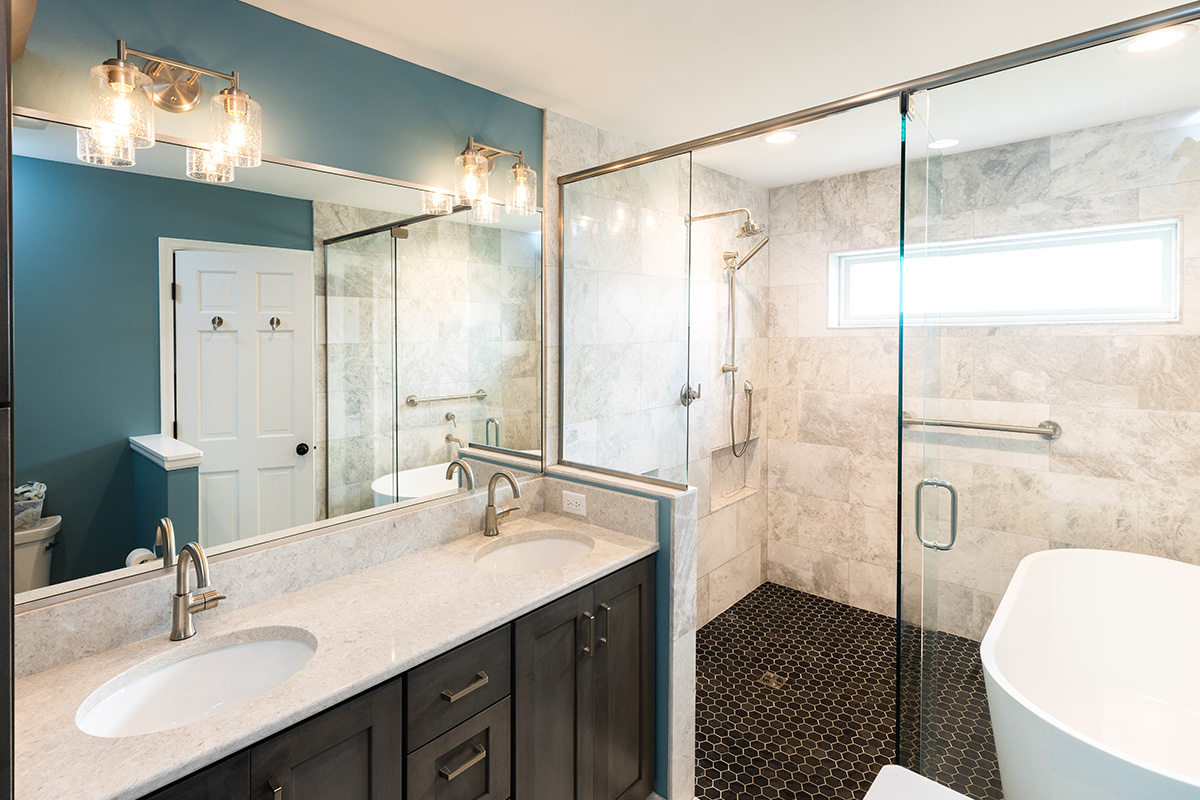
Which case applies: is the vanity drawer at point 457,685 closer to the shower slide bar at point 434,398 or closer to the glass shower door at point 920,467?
the shower slide bar at point 434,398

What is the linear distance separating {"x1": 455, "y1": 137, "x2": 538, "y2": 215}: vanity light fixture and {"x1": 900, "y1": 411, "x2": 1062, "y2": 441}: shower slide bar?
58.9 inches

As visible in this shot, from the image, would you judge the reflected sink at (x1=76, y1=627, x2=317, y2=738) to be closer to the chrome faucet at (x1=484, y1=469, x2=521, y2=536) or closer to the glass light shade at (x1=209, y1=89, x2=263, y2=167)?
the chrome faucet at (x1=484, y1=469, x2=521, y2=536)

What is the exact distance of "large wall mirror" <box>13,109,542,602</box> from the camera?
52.7 inches

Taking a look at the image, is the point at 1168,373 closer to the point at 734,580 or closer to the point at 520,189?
the point at 520,189

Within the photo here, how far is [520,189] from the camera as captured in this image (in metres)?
2.24

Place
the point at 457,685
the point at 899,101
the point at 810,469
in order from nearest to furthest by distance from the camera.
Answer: the point at 457,685, the point at 899,101, the point at 810,469

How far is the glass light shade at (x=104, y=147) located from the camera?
1.37m

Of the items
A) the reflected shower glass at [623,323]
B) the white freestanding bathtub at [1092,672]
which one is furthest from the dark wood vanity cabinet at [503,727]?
the white freestanding bathtub at [1092,672]

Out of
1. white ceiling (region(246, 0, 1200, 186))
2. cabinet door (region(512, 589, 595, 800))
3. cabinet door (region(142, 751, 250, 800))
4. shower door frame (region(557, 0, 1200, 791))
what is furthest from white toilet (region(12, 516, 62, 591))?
shower door frame (region(557, 0, 1200, 791))

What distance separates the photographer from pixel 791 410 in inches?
146

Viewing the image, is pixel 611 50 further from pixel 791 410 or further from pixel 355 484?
pixel 791 410

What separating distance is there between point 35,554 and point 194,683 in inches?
17.1

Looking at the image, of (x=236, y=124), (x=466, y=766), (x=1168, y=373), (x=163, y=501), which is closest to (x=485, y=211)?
(x=236, y=124)

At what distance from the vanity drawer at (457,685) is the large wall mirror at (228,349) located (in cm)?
65
